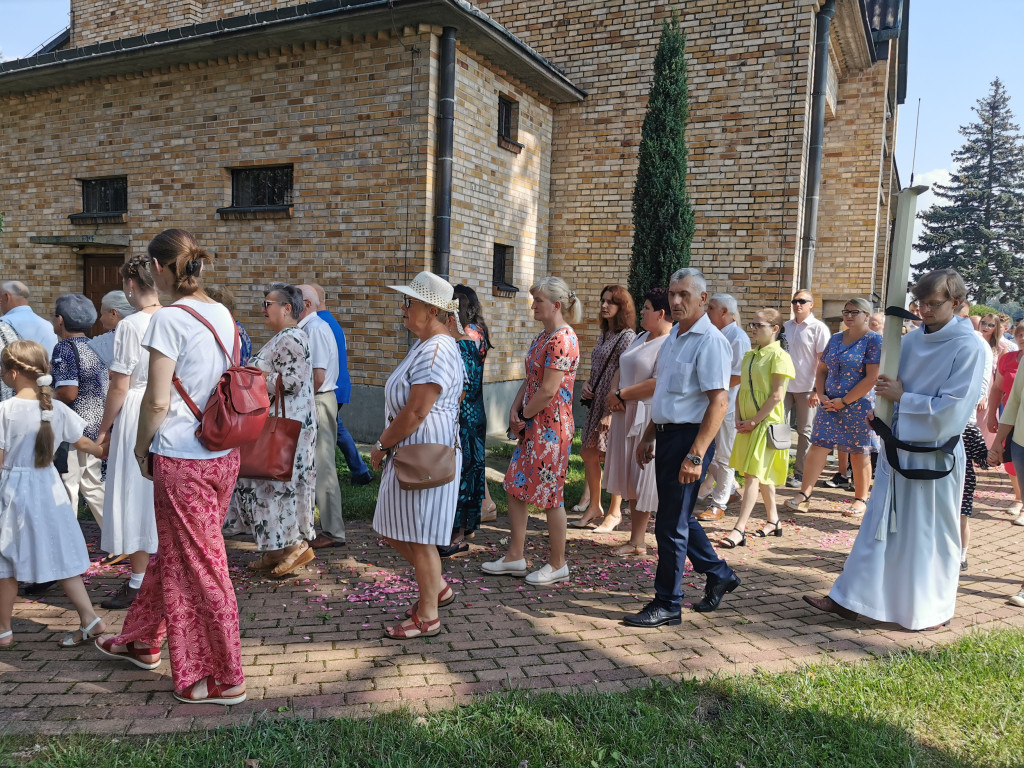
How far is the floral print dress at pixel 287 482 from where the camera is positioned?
15.7 ft

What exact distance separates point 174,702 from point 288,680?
0.51 meters

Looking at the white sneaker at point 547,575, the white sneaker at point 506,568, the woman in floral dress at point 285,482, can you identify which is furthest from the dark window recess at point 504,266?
the white sneaker at point 547,575

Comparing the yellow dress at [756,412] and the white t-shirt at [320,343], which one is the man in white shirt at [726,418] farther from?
the white t-shirt at [320,343]

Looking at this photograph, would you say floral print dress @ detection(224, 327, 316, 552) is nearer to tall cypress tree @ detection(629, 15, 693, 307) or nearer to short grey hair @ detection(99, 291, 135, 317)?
short grey hair @ detection(99, 291, 135, 317)

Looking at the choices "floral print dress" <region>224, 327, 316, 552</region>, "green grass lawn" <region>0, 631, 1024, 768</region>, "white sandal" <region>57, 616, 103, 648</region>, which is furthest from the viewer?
"floral print dress" <region>224, 327, 316, 552</region>

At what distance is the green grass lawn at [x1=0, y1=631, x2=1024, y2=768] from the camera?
9.32 feet

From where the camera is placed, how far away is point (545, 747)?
2.97 metres

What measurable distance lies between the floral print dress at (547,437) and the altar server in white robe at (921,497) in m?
1.97

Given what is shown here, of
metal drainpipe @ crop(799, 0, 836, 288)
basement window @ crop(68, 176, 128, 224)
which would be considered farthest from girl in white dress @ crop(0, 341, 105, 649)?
metal drainpipe @ crop(799, 0, 836, 288)

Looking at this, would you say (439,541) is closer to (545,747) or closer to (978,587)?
(545,747)

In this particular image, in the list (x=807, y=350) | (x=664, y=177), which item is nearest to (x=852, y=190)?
(x=664, y=177)

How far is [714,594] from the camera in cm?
462

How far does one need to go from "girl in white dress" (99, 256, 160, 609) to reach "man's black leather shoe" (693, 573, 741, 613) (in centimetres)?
354

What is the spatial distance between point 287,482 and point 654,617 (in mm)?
2627
